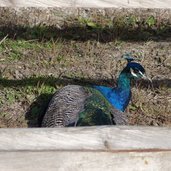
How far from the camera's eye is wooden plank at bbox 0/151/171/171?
1.58 meters

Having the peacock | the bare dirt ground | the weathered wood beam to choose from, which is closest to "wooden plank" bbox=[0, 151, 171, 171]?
the weathered wood beam

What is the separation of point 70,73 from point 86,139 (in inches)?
112

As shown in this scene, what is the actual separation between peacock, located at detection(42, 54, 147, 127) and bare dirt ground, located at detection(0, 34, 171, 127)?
0.44 feet

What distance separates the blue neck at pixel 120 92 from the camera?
13.4 feet

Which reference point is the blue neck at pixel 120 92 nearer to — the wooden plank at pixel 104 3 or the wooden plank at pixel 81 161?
the wooden plank at pixel 104 3

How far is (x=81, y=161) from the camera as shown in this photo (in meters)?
1.60

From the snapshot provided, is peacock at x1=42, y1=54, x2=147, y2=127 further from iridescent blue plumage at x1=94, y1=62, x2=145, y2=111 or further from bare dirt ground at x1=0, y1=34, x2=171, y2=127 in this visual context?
bare dirt ground at x1=0, y1=34, x2=171, y2=127

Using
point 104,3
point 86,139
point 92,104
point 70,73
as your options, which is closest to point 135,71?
point 92,104

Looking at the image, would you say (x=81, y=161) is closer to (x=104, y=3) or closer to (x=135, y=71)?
(x=104, y=3)

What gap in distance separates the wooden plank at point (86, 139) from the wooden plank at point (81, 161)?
17 mm

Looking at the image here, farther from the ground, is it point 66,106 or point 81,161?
point 81,161

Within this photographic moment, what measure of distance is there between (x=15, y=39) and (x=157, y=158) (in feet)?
10.8

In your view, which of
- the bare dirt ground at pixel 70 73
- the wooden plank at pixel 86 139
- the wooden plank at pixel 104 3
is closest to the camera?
the wooden plank at pixel 86 139

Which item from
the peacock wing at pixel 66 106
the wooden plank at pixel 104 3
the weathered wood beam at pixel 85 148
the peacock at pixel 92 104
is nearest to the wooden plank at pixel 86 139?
the weathered wood beam at pixel 85 148
